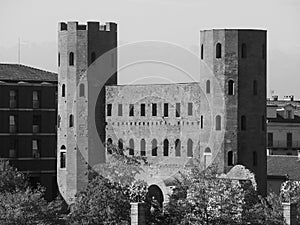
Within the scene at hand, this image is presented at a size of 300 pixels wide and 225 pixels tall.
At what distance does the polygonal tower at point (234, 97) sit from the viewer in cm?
9669

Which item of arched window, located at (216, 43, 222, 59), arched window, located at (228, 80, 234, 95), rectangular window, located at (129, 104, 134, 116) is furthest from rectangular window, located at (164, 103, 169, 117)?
arched window, located at (216, 43, 222, 59)

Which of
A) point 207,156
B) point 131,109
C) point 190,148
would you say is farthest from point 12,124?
point 207,156

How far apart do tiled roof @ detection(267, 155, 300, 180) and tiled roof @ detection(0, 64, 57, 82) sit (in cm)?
1954

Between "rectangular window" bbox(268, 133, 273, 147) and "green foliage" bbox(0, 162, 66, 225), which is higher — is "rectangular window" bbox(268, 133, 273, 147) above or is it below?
above

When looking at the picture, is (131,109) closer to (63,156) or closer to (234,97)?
(63,156)

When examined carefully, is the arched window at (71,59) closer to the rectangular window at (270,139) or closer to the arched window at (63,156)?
the arched window at (63,156)

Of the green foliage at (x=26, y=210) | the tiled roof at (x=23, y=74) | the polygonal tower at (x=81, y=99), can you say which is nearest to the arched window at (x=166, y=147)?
the polygonal tower at (x=81, y=99)

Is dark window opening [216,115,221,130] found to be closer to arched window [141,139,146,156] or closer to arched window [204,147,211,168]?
arched window [204,147,211,168]

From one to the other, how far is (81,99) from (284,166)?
14666 millimetres

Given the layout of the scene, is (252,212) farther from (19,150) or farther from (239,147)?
(19,150)

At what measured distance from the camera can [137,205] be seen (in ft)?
221

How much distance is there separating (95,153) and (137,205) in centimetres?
3915

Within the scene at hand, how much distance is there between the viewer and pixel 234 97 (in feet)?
318

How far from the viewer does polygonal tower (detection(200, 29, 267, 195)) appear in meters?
96.7
